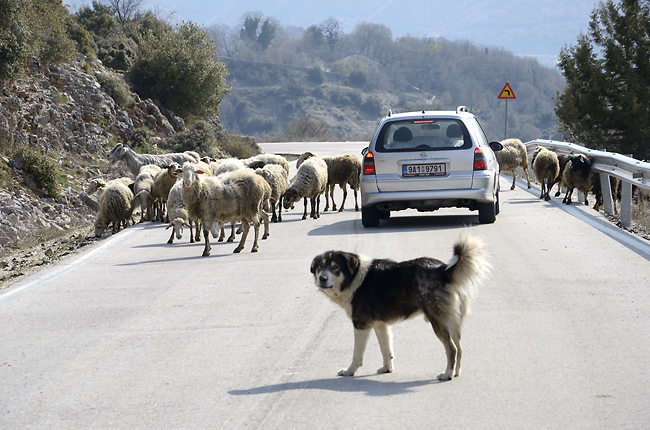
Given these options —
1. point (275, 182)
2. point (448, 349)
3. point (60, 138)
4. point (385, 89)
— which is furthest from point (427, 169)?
point (385, 89)

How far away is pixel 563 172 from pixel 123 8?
48.4 metres

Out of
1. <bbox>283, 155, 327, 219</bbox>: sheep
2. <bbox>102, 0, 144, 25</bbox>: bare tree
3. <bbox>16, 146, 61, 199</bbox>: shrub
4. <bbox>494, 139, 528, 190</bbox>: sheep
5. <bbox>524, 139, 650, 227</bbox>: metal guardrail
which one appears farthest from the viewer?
<bbox>102, 0, 144, 25</bbox>: bare tree

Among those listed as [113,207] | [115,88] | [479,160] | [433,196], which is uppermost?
[115,88]

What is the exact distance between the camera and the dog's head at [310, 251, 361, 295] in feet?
20.9

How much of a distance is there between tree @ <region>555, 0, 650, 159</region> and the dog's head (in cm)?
2892

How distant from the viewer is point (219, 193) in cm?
1313

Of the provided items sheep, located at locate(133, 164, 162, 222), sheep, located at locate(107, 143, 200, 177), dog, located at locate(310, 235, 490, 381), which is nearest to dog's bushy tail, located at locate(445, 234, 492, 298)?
dog, located at locate(310, 235, 490, 381)

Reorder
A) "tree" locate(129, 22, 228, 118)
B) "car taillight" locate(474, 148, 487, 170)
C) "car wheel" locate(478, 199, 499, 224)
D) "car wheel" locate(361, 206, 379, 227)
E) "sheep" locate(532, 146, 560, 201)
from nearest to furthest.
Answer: "car taillight" locate(474, 148, 487, 170) → "car wheel" locate(478, 199, 499, 224) → "car wheel" locate(361, 206, 379, 227) → "sheep" locate(532, 146, 560, 201) → "tree" locate(129, 22, 228, 118)

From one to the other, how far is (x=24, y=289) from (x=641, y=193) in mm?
13619

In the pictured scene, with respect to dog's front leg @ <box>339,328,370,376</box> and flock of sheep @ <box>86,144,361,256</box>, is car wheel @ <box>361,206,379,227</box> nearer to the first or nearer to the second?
flock of sheep @ <box>86,144,361,256</box>

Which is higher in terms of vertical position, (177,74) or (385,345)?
(177,74)

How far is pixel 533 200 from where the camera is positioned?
19484 millimetres

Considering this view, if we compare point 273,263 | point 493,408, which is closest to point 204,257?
point 273,263

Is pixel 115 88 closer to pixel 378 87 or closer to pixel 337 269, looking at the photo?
pixel 337 269
